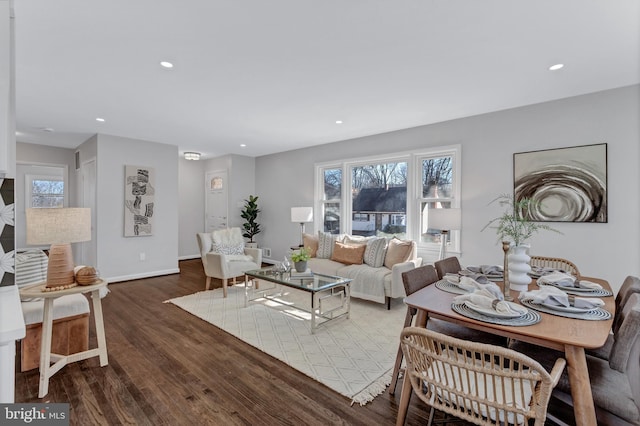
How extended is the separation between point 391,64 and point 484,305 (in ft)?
6.69

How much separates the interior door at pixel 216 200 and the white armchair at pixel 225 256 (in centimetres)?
193

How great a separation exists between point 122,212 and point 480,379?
5.73 metres

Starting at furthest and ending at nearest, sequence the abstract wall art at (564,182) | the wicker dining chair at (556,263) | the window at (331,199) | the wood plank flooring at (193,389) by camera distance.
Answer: the window at (331,199)
the abstract wall art at (564,182)
the wicker dining chair at (556,263)
the wood plank flooring at (193,389)

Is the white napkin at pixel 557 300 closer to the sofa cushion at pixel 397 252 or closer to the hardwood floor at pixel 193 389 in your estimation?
the hardwood floor at pixel 193 389

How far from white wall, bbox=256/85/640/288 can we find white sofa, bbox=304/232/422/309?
0.85 metres

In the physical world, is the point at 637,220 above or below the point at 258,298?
above

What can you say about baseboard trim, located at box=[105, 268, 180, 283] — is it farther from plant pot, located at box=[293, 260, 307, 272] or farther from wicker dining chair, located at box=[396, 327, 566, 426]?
wicker dining chair, located at box=[396, 327, 566, 426]

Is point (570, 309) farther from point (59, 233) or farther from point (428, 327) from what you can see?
point (59, 233)

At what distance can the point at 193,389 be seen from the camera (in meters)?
2.17

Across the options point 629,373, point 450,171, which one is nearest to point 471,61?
point 450,171

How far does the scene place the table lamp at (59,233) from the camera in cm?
209

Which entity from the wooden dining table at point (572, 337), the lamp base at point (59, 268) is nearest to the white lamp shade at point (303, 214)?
the lamp base at point (59, 268)

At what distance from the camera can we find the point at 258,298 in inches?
164

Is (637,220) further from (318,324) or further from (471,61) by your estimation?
(318,324)
